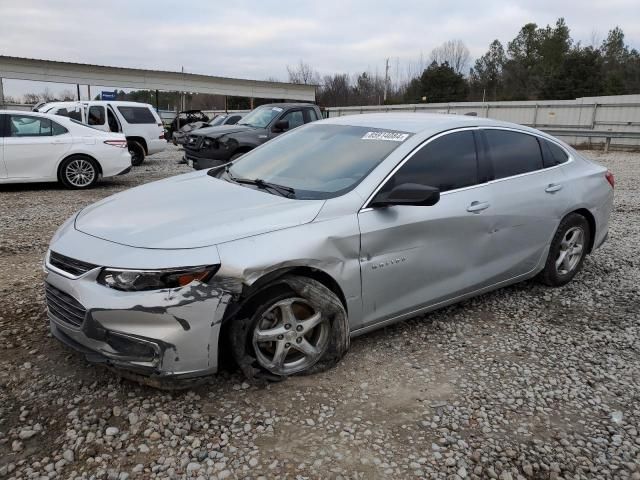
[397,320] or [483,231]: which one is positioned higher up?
[483,231]

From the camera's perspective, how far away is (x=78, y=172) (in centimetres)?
1021

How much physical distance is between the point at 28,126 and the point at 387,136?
8.30 meters

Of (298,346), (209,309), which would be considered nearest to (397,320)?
(298,346)

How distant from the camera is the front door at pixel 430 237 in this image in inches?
131

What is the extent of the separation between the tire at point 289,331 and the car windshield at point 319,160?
0.67m

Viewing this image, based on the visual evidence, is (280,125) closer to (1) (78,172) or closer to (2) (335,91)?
(1) (78,172)

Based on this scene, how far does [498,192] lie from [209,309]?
8.22ft

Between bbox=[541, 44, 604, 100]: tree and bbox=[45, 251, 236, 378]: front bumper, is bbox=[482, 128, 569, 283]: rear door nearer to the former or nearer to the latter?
bbox=[45, 251, 236, 378]: front bumper

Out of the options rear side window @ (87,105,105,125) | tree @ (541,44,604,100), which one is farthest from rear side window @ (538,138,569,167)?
tree @ (541,44,604,100)

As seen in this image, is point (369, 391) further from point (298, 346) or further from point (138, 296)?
point (138, 296)

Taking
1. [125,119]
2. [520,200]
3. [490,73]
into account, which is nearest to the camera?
[520,200]

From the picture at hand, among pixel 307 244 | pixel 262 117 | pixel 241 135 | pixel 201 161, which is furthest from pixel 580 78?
pixel 307 244

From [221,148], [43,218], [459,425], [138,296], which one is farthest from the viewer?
[221,148]

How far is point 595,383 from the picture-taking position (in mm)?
3307
